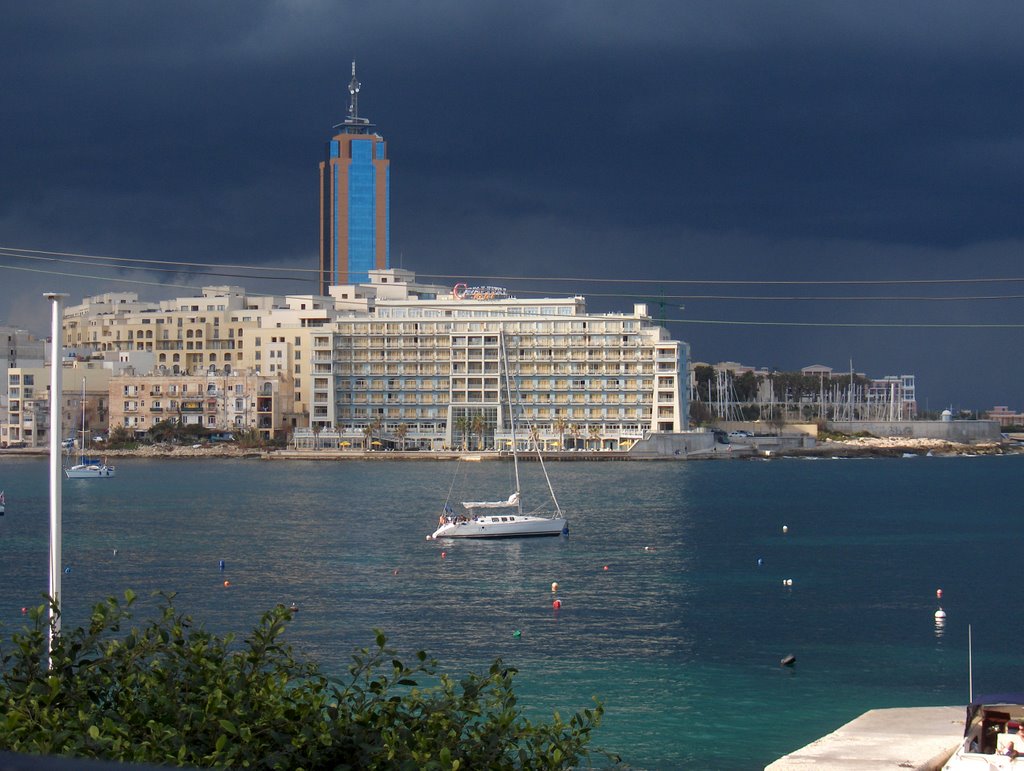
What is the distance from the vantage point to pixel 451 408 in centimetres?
15375

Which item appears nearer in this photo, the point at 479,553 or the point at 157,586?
the point at 157,586

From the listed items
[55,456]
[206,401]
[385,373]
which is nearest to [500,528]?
[55,456]

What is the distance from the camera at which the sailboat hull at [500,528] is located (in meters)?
59.3

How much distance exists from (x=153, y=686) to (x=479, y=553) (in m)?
44.8

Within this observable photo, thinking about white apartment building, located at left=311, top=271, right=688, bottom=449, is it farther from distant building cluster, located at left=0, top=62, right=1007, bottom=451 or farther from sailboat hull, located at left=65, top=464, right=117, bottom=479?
sailboat hull, located at left=65, top=464, right=117, bottom=479

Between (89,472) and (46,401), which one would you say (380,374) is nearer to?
(46,401)

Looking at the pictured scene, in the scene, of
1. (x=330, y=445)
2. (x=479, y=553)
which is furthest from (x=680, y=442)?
(x=479, y=553)

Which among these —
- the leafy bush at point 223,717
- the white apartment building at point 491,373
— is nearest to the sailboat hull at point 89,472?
the white apartment building at point 491,373

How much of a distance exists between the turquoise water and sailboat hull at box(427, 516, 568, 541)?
1363 millimetres

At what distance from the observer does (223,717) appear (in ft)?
29.8

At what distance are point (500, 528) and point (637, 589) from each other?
18064 mm

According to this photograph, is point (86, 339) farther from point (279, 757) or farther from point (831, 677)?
point (279, 757)

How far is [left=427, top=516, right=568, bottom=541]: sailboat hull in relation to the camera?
195 feet

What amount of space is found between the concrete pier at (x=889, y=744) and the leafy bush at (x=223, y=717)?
1026cm
